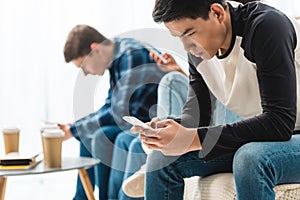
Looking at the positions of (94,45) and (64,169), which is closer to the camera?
(64,169)

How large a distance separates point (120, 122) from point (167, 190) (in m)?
1.08

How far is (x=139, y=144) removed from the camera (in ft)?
6.70

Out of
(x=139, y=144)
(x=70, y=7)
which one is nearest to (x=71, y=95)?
(x=70, y=7)

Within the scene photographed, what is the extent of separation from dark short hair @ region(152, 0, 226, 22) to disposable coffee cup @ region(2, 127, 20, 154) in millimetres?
1048

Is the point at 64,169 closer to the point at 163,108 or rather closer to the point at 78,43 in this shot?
the point at 163,108

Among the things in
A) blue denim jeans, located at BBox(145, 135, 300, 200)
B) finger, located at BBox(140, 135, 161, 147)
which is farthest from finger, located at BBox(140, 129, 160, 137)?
blue denim jeans, located at BBox(145, 135, 300, 200)

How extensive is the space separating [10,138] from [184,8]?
1.11m

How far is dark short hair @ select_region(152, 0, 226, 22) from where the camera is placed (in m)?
1.16

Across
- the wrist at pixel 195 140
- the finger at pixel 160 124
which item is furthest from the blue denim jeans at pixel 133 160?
the wrist at pixel 195 140

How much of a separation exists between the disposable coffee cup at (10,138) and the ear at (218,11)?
1117 millimetres

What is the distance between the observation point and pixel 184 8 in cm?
116

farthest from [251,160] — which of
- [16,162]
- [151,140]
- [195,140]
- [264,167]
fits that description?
[16,162]

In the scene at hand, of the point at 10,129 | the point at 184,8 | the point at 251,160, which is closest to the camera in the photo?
the point at 251,160

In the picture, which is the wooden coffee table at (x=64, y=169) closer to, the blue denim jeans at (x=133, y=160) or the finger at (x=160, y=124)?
the blue denim jeans at (x=133, y=160)
